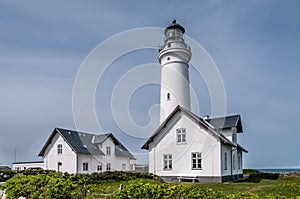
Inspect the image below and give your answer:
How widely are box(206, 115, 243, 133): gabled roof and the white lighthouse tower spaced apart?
99.3 inches

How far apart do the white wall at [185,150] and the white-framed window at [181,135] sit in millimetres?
231

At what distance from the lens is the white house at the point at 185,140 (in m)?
19.7

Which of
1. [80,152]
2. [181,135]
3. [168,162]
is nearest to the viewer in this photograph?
[181,135]

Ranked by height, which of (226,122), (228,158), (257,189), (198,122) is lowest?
(257,189)

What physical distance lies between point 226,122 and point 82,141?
58.6ft

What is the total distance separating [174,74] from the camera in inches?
1005

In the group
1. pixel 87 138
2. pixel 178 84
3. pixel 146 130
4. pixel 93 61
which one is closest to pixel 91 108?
pixel 93 61

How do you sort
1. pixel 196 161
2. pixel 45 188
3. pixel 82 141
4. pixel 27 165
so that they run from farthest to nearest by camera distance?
pixel 27 165
pixel 82 141
pixel 196 161
pixel 45 188

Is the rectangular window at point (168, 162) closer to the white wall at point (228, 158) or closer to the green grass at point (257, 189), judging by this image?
the white wall at point (228, 158)

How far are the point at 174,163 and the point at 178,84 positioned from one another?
742 cm

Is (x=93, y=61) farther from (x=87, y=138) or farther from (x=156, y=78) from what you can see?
(x=87, y=138)

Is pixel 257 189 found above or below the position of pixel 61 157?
below

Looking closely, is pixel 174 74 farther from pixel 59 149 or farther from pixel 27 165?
pixel 27 165

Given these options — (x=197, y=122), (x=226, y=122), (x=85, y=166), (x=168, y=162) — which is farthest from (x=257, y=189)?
(x=85, y=166)
